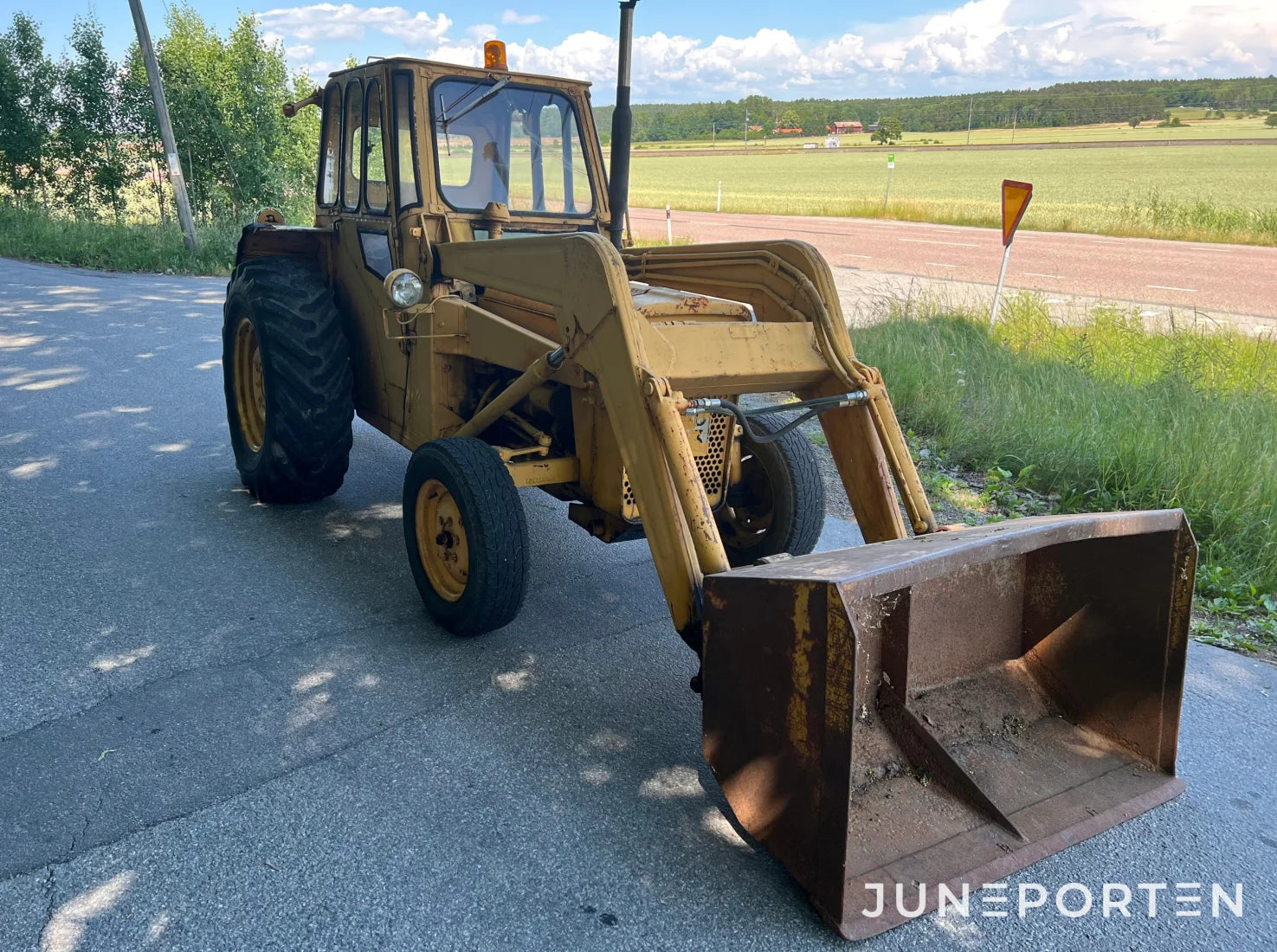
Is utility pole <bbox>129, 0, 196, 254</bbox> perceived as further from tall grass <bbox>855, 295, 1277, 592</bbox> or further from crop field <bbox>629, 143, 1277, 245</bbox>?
crop field <bbox>629, 143, 1277, 245</bbox>

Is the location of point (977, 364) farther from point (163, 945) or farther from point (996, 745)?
point (163, 945)

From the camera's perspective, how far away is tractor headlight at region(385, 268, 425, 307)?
4.09 metres

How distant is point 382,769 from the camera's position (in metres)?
2.97

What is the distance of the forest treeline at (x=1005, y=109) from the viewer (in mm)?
87562

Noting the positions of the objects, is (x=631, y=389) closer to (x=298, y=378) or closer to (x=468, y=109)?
(x=468, y=109)

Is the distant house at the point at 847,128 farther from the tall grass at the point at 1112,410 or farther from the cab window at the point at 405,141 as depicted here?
the cab window at the point at 405,141

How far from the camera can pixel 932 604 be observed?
291 centimetres

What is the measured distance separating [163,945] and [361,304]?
341cm

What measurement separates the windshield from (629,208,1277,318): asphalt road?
888 cm

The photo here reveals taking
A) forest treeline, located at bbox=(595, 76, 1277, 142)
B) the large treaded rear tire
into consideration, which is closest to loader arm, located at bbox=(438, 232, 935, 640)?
the large treaded rear tire

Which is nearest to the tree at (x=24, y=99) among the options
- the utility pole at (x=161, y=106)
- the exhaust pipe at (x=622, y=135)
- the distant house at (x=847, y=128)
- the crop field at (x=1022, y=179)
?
the utility pole at (x=161, y=106)

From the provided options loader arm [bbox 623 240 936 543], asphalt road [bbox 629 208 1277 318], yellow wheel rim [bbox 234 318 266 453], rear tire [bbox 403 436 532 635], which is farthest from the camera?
asphalt road [bbox 629 208 1277 318]

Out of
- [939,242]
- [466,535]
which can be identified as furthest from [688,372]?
[939,242]

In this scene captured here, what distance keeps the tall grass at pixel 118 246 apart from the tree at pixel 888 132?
77877 millimetres
